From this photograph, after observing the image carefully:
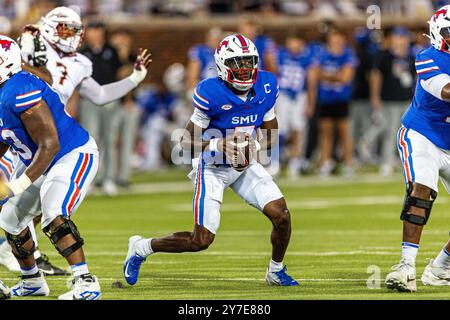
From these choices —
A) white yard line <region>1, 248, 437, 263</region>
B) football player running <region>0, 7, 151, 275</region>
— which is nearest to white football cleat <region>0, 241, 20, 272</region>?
football player running <region>0, 7, 151, 275</region>

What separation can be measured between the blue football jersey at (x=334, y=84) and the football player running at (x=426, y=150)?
31.3 feet

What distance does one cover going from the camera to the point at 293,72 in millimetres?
18500

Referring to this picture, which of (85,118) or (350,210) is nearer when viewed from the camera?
(350,210)

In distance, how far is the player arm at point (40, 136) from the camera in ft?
23.7

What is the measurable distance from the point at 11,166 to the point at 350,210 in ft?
19.1

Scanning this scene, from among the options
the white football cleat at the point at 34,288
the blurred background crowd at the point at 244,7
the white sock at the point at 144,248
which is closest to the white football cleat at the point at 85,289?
the white football cleat at the point at 34,288

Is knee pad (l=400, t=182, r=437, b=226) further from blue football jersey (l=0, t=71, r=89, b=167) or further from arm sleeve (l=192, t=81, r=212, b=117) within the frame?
blue football jersey (l=0, t=71, r=89, b=167)

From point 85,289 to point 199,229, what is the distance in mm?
1114

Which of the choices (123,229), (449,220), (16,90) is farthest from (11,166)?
(449,220)

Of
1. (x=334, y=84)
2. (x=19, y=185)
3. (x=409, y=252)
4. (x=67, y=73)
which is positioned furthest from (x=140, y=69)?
(x=334, y=84)

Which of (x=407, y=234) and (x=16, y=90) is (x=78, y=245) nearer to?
(x=16, y=90)

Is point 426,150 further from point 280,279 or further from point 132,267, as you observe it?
point 132,267

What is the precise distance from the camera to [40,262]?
29.9ft

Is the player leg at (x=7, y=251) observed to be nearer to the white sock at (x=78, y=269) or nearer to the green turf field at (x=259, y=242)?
the green turf field at (x=259, y=242)
